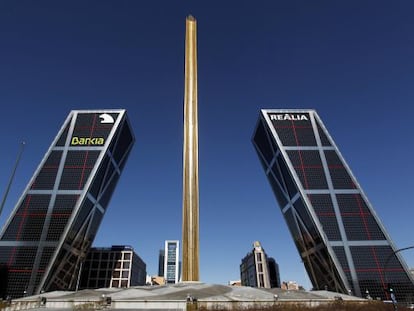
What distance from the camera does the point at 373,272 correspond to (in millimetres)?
63094

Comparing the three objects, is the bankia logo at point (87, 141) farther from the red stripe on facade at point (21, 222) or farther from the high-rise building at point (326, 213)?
the high-rise building at point (326, 213)

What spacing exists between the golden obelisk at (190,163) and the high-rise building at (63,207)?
25.6 meters

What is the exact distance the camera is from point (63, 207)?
70.2m

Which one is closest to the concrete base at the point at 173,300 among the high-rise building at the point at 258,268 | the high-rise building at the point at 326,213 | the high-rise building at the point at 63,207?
the high-rise building at the point at 326,213

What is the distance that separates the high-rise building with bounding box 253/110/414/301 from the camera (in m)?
63.2

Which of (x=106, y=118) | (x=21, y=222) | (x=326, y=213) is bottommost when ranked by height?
(x=326, y=213)

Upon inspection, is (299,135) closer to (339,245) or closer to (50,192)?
(339,245)

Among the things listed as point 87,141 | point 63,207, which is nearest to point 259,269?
point 63,207

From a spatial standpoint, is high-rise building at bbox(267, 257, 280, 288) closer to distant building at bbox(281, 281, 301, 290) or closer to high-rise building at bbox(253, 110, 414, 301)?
distant building at bbox(281, 281, 301, 290)

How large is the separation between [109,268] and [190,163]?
70398mm

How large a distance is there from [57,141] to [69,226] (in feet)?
89.8

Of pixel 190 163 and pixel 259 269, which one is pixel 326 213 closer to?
pixel 190 163

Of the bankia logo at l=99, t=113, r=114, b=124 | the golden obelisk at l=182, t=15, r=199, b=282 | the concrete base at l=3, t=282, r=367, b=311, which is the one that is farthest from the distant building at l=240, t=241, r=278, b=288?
the concrete base at l=3, t=282, r=367, b=311

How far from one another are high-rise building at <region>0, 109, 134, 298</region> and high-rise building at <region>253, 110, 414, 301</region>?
49497 mm
